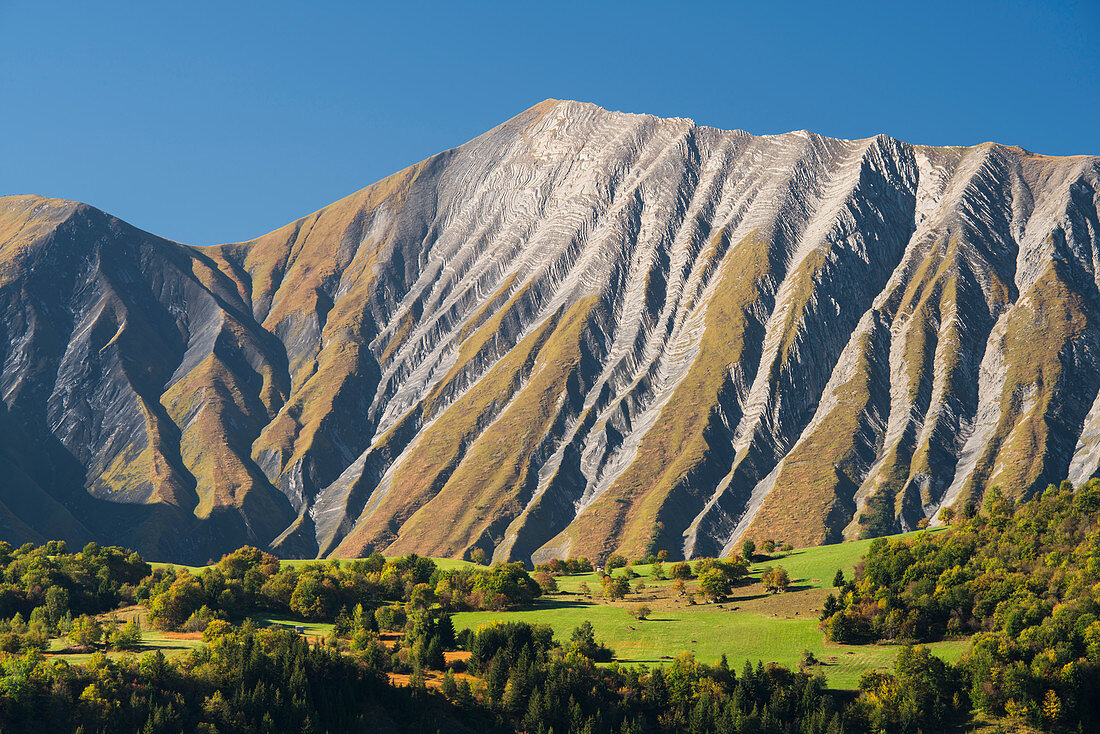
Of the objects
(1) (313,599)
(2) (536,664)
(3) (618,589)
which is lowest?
(2) (536,664)

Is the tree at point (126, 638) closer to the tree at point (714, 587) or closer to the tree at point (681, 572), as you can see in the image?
the tree at point (714, 587)

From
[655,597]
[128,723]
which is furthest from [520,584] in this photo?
[128,723]

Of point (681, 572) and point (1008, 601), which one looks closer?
point (1008, 601)

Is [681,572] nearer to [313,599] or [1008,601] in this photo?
[1008,601]

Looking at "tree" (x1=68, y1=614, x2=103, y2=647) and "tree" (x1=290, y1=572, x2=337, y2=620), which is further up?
"tree" (x1=290, y1=572, x2=337, y2=620)

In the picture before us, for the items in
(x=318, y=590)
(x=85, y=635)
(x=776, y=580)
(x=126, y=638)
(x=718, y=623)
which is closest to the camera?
(x=126, y=638)

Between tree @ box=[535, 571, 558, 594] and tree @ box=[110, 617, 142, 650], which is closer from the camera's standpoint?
tree @ box=[110, 617, 142, 650]

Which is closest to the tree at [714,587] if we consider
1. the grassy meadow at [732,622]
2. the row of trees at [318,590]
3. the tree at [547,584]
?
the grassy meadow at [732,622]

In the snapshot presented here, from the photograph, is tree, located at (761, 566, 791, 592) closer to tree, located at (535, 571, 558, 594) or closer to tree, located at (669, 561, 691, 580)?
tree, located at (669, 561, 691, 580)

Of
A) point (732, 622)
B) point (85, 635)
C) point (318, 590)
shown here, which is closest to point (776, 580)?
point (732, 622)

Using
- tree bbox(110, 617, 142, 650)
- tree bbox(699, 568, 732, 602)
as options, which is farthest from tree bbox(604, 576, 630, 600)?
tree bbox(110, 617, 142, 650)

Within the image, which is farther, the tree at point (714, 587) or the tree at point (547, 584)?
the tree at point (547, 584)

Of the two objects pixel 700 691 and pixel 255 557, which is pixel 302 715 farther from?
pixel 255 557
